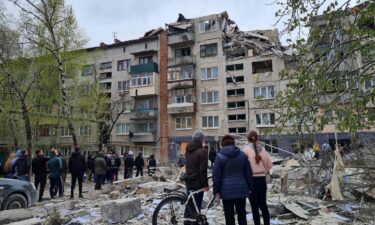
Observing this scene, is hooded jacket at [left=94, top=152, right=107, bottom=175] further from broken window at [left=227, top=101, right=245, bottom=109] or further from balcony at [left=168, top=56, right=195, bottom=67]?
balcony at [left=168, top=56, right=195, bottom=67]

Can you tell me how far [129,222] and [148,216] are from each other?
642 mm

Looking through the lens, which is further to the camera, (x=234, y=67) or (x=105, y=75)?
(x=105, y=75)

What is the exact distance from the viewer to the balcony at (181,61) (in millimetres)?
42969

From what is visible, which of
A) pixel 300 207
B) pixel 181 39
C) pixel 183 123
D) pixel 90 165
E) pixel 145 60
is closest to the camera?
pixel 300 207

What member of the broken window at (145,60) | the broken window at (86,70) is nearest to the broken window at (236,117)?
the broken window at (145,60)

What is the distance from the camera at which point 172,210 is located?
22.7 feet

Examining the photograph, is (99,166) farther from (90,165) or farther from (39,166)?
(90,165)

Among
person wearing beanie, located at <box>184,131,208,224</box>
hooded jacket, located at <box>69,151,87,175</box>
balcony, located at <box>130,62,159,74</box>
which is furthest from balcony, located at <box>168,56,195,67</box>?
person wearing beanie, located at <box>184,131,208,224</box>

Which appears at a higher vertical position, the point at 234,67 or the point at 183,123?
the point at 234,67

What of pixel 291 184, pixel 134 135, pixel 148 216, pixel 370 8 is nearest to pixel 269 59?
pixel 134 135

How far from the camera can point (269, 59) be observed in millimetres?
38750

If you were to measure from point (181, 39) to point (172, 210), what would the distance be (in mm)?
38317

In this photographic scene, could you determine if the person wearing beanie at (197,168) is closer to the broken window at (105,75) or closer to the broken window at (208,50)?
the broken window at (208,50)

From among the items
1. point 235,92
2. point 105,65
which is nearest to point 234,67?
point 235,92
